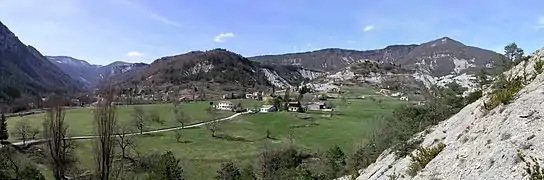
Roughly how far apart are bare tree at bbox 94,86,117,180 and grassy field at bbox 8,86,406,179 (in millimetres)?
41414

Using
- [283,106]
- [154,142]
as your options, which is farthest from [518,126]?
[283,106]

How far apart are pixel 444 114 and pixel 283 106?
156822 millimetres

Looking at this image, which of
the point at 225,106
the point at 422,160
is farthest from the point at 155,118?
the point at 422,160

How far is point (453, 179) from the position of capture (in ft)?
35.7

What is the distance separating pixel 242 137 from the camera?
123875mm

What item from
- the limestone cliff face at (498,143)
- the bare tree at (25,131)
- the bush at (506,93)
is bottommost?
the bare tree at (25,131)

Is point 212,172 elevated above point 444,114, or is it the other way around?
point 444,114

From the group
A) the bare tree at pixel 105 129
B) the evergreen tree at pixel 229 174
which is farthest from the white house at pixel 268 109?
the bare tree at pixel 105 129

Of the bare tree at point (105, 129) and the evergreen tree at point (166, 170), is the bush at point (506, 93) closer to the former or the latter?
the bare tree at point (105, 129)

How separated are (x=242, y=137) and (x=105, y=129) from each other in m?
87.7

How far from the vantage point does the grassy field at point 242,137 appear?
9512 centimetres

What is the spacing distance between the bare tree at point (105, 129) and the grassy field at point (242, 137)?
1630 inches

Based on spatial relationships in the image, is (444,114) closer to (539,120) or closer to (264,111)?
(539,120)

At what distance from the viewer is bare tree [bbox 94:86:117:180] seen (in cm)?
3600
